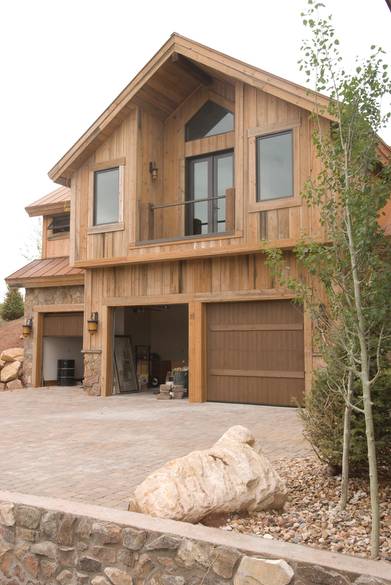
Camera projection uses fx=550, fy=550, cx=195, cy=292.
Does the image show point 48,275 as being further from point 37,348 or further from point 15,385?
point 15,385

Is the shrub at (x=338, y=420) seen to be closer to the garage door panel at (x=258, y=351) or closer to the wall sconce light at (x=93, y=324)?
Result: the garage door panel at (x=258, y=351)

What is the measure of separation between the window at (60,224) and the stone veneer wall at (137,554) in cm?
1303

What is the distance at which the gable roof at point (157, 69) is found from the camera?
10.6m

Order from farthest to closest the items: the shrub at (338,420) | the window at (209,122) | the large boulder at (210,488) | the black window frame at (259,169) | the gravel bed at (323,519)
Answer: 1. the window at (209,122)
2. the black window frame at (259,169)
3. the shrub at (338,420)
4. the large boulder at (210,488)
5. the gravel bed at (323,519)

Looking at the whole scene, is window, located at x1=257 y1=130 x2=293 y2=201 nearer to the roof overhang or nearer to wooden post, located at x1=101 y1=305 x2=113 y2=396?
wooden post, located at x1=101 y1=305 x2=113 y2=396

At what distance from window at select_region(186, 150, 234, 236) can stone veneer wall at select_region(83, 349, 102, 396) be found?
12.1ft

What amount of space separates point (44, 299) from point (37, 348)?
4.70ft

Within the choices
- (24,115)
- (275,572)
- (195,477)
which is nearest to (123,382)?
(195,477)

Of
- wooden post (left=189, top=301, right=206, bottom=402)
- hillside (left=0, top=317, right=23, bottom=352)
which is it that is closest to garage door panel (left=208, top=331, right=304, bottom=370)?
wooden post (left=189, top=301, right=206, bottom=402)

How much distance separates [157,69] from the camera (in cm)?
1213

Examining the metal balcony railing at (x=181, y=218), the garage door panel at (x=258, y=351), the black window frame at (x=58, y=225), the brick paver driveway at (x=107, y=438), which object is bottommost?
the brick paver driveway at (x=107, y=438)

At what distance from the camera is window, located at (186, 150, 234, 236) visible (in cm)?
1266

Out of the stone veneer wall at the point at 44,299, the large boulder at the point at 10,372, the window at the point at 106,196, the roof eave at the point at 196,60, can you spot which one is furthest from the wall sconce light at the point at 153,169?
the large boulder at the point at 10,372

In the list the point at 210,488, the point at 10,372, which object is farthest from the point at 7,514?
the point at 10,372
